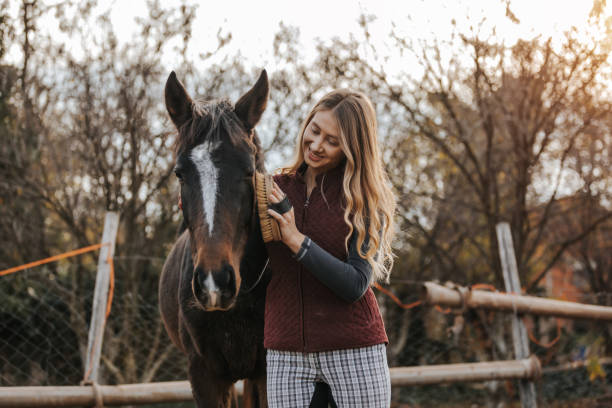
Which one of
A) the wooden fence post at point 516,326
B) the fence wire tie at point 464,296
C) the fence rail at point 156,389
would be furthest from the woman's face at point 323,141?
the wooden fence post at point 516,326

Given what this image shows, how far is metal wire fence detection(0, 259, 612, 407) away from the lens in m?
5.30

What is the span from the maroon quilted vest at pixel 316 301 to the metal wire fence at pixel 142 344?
253 centimetres

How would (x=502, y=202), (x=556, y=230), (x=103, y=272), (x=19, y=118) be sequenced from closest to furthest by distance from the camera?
(x=103, y=272)
(x=19, y=118)
(x=502, y=202)
(x=556, y=230)

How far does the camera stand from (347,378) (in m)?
1.64

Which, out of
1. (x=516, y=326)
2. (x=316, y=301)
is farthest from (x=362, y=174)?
(x=516, y=326)

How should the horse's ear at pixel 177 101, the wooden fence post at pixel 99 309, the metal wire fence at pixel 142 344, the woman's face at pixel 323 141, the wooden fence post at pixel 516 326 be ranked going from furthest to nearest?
the metal wire fence at pixel 142 344
the wooden fence post at pixel 516 326
the wooden fence post at pixel 99 309
the horse's ear at pixel 177 101
the woman's face at pixel 323 141

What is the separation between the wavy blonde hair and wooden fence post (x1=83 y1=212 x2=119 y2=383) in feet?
7.46

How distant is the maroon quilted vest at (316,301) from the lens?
1.66 meters

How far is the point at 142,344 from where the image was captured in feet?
19.4

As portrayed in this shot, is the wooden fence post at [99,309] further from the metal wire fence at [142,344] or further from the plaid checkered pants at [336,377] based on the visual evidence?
the plaid checkered pants at [336,377]

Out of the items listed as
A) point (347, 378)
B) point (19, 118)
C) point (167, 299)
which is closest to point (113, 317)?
point (19, 118)

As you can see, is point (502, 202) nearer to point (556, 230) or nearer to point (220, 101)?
point (556, 230)

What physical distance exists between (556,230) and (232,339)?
24.7 feet

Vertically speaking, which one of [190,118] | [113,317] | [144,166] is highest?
[144,166]
